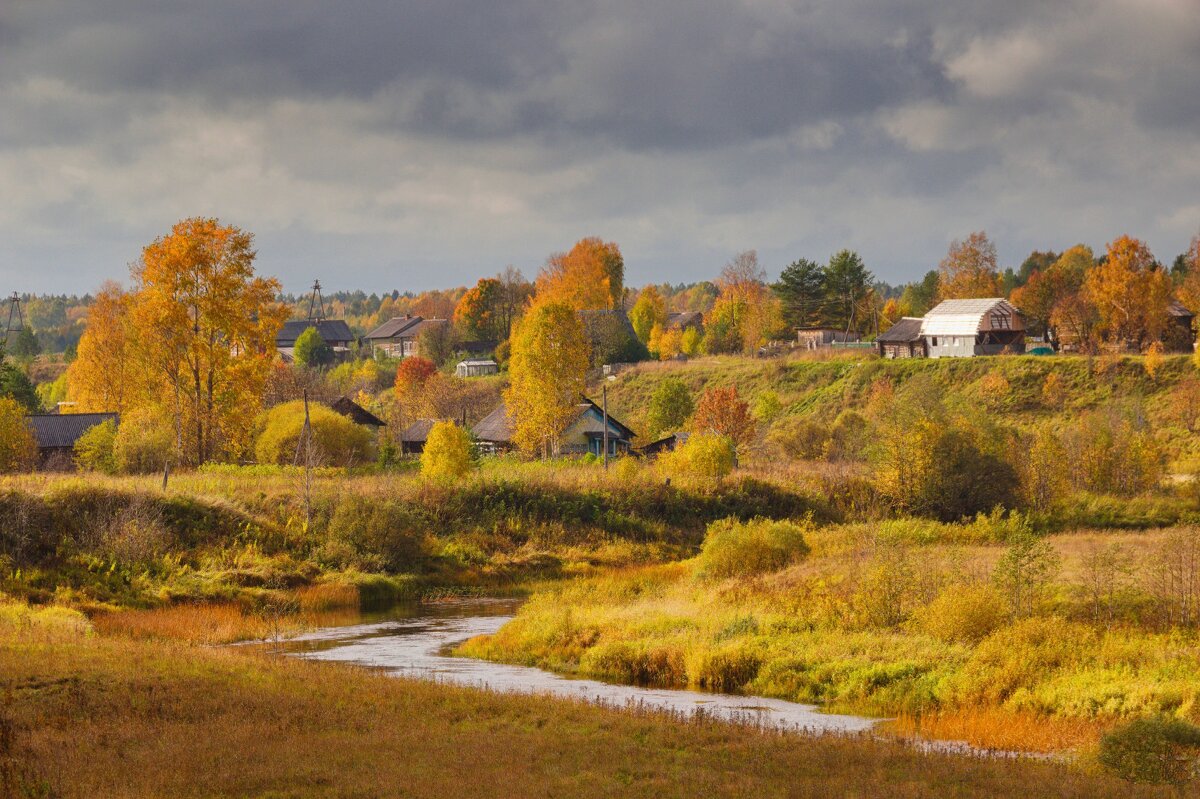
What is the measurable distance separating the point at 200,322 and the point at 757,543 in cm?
3203

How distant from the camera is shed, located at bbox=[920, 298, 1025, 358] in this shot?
95.0m

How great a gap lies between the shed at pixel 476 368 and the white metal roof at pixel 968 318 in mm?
42223

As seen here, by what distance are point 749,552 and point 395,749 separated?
82.3 feet

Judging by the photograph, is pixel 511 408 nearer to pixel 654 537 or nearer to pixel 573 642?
pixel 654 537

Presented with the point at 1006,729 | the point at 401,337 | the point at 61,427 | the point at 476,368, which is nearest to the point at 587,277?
the point at 476,368

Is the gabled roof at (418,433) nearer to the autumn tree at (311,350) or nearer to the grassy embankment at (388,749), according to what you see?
the autumn tree at (311,350)

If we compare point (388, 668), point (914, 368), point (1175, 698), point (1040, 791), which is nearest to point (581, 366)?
point (914, 368)

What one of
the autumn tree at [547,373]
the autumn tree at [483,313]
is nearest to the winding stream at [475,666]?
the autumn tree at [547,373]

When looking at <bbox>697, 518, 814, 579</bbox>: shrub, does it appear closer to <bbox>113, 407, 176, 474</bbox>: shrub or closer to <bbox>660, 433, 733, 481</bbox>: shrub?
<bbox>660, 433, 733, 481</bbox>: shrub

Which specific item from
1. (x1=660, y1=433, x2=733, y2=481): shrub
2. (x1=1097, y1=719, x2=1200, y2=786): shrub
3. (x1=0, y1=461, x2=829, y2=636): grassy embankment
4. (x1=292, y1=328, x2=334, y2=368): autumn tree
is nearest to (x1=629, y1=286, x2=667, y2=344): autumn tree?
(x1=292, y1=328, x2=334, y2=368): autumn tree

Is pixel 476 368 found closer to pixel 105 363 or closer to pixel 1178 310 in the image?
pixel 105 363

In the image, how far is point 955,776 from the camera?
16.4 metres

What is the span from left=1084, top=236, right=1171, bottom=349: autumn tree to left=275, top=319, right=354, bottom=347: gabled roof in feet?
298

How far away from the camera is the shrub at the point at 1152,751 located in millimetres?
16672
